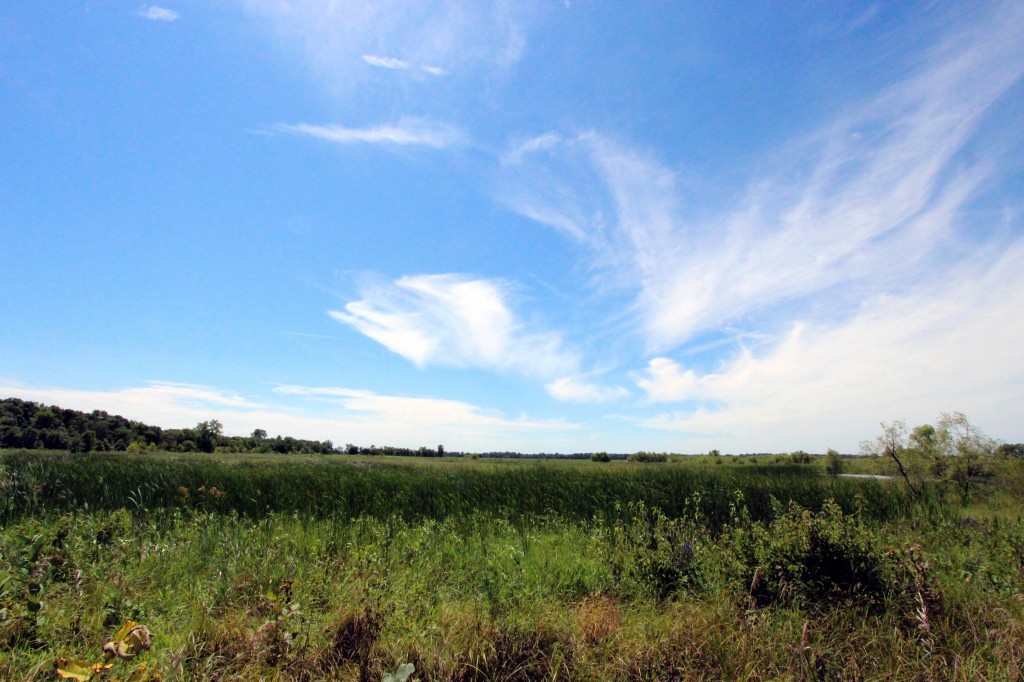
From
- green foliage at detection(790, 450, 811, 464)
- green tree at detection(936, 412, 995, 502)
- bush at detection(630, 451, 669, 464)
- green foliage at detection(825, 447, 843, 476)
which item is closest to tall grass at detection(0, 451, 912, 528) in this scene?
green tree at detection(936, 412, 995, 502)

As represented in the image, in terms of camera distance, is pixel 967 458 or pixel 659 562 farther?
pixel 967 458

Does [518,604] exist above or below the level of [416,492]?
below

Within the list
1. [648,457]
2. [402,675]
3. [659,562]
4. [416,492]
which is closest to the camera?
[402,675]

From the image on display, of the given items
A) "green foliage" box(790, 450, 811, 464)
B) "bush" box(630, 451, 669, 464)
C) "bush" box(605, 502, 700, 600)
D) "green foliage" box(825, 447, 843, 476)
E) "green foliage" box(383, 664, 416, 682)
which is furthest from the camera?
"bush" box(630, 451, 669, 464)

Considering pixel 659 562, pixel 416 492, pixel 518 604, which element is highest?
pixel 659 562

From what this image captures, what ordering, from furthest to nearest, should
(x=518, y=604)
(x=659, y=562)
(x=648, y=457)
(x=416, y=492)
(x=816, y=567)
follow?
(x=648, y=457) < (x=416, y=492) < (x=659, y=562) < (x=816, y=567) < (x=518, y=604)

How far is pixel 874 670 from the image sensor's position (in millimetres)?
3885

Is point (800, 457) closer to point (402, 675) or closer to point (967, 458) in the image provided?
point (967, 458)

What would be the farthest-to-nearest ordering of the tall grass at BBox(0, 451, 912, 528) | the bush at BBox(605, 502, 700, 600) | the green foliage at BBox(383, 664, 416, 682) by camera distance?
the tall grass at BBox(0, 451, 912, 528) < the bush at BBox(605, 502, 700, 600) < the green foliage at BBox(383, 664, 416, 682)

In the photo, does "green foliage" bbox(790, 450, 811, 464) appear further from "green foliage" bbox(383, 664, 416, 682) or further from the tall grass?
"green foliage" bbox(383, 664, 416, 682)

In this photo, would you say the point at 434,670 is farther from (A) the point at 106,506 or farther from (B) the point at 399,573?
(A) the point at 106,506

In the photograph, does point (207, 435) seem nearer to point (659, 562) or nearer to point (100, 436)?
point (100, 436)

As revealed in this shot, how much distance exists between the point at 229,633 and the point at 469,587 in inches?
110

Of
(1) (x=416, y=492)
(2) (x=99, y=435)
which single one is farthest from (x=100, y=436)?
(1) (x=416, y=492)
